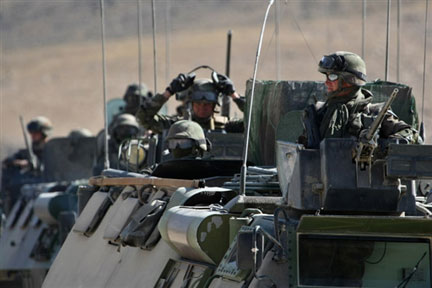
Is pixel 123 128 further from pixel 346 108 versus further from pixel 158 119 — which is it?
pixel 346 108

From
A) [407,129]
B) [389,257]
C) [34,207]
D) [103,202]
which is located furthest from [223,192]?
[34,207]

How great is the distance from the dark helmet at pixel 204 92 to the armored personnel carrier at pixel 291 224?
506 cm

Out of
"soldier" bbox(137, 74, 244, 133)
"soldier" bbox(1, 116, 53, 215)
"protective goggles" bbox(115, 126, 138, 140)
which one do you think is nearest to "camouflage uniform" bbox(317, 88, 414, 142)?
"soldier" bbox(137, 74, 244, 133)

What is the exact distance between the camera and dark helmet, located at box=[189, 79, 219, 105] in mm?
20734

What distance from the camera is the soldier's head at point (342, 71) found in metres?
12.4

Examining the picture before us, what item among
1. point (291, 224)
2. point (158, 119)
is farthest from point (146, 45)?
point (291, 224)

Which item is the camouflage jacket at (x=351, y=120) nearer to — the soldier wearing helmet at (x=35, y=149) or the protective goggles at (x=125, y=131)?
the protective goggles at (x=125, y=131)

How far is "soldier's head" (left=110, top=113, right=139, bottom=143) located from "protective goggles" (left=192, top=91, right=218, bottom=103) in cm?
892

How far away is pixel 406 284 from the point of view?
11031 millimetres

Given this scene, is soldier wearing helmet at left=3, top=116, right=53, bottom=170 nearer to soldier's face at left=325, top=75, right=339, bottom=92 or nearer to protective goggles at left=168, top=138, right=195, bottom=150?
protective goggles at left=168, top=138, right=195, bottom=150

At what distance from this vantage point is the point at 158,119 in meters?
21.6

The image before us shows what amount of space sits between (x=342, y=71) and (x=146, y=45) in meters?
42.5

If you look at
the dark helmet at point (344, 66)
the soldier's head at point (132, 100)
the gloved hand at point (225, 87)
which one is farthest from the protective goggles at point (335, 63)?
the soldier's head at point (132, 100)

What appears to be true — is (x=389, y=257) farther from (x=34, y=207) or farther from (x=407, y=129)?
(x=34, y=207)
